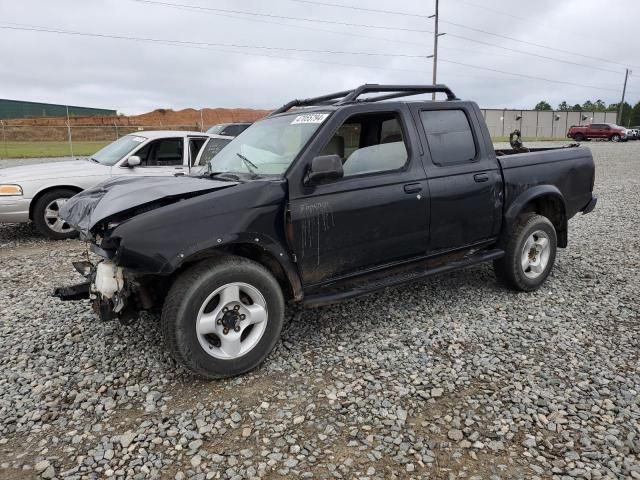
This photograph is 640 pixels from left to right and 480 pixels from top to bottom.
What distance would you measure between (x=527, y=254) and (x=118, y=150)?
6.67 metres

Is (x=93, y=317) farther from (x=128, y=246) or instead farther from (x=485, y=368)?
(x=485, y=368)

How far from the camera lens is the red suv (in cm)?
3803

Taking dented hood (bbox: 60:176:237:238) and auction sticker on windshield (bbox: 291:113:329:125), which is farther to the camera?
auction sticker on windshield (bbox: 291:113:329:125)

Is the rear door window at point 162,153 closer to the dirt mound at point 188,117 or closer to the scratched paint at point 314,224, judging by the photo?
the scratched paint at point 314,224

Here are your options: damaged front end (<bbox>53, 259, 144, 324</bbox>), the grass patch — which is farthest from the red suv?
damaged front end (<bbox>53, 259, 144, 324</bbox>)

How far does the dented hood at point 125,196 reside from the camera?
123 inches

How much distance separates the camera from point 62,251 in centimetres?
673

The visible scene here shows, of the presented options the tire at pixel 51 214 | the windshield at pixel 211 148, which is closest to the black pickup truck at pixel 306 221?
the windshield at pixel 211 148

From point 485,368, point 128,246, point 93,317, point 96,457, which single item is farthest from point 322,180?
point 93,317

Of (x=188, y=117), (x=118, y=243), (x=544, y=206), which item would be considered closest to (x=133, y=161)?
(x=118, y=243)

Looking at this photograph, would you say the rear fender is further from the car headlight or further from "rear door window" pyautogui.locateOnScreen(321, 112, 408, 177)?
the car headlight

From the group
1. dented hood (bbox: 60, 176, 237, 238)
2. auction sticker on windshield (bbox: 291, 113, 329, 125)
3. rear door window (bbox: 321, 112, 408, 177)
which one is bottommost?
dented hood (bbox: 60, 176, 237, 238)

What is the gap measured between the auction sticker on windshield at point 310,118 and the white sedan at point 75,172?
3.05 metres

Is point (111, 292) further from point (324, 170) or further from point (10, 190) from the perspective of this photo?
point (10, 190)
